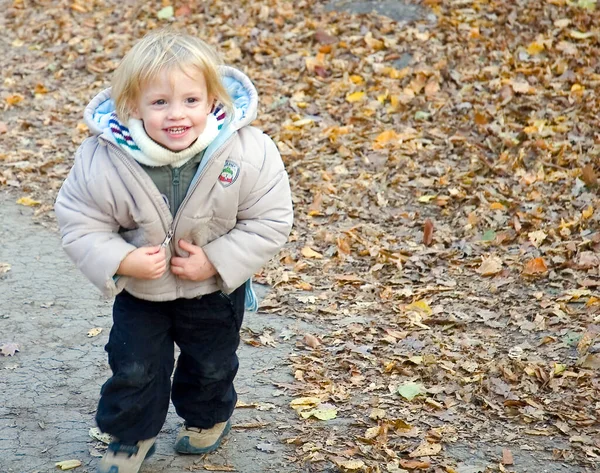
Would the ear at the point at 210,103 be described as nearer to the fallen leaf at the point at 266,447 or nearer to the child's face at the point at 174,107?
the child's face at the point at 174,107

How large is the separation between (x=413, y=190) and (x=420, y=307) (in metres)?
1.59

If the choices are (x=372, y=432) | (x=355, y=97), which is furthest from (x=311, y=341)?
(x=355, y=97)

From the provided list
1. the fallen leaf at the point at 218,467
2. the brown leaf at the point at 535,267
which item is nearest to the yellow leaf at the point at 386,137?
the brown leaf at the point at 535,267

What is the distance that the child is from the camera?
3.08m

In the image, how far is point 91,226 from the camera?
3.11 metres

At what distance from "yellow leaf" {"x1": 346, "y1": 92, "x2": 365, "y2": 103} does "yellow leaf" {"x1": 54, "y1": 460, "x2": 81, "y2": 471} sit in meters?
4.76

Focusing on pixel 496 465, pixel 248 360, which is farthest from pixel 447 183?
pixel 496 465

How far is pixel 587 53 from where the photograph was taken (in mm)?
7785

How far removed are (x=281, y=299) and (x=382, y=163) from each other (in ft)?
6.51

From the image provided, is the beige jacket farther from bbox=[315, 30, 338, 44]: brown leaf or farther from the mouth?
bbox=[315, 30, 338, 44]: brown leaf

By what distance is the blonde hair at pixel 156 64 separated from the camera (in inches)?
119

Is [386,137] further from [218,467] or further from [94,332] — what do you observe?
[218,467]

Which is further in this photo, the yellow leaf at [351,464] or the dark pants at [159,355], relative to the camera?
the yellow leaf at [351,464]

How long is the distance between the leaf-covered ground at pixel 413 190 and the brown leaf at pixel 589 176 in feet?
0.08
